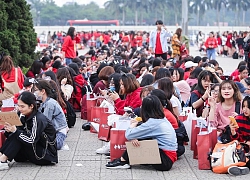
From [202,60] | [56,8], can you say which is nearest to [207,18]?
[56,8]

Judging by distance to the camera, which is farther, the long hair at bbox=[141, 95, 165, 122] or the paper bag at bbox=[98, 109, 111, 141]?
the paper bag at bbox=[98, 109, 111, 141]

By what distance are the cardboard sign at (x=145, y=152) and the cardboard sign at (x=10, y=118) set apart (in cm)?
144

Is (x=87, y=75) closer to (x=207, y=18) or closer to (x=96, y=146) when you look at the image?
(x=96, y=146)

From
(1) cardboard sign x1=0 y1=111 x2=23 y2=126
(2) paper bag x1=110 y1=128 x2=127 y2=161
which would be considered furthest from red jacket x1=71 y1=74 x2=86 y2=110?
(1) cardboard sign x1=0 y1=111 x2=23 y2=126

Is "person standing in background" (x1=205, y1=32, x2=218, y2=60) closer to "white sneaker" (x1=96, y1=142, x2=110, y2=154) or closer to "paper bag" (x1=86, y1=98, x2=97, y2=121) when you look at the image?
"paper bag" (x1=86, y1=98, x2=97, y2=121)

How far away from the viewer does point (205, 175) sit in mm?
7555

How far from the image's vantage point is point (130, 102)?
9.39 meters

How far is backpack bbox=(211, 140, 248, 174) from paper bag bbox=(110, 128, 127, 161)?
125 centimetres

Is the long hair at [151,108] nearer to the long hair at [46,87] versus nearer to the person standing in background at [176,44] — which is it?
the long hair at [46,87]

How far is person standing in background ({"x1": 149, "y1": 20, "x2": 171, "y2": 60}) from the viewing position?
1795cm

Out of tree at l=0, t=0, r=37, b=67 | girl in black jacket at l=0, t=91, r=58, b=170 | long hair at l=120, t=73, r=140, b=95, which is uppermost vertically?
tree at l=0, t=0, r=37, b=67

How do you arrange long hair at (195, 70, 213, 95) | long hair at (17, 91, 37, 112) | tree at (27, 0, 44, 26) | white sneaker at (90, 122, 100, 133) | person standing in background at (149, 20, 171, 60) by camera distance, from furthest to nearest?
tree at (27, 0, 44, 26) < person standing in background at (149, 20, 171, 60) < white sneaker at (90, 122, 100, 133) < long hair at (195, 70, 213, 95) < long hair at (17, 91, 37, 112)

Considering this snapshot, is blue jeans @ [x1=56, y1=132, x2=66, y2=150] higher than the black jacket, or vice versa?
the black jacket

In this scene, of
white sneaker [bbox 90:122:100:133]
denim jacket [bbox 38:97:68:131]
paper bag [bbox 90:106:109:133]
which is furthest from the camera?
white sneaker [bbox 90:122:100:133]
